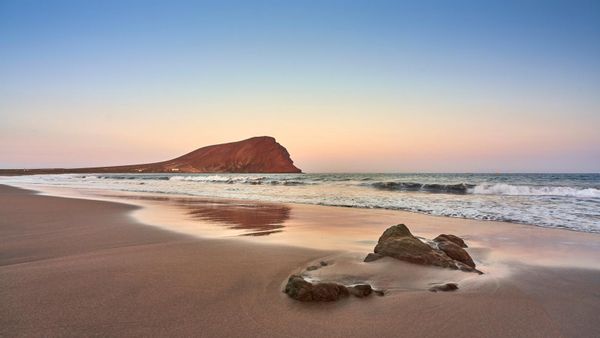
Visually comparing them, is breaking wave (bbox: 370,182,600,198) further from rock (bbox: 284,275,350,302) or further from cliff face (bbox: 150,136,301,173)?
cliff face (bbox: 150,136,301,173)

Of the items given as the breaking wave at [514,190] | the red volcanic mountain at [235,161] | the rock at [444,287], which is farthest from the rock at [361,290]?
the red volcanic mountain at [235,161]

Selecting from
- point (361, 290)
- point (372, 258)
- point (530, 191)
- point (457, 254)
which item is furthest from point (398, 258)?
point (530, 191)

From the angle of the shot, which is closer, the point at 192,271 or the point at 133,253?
the point at 192,271

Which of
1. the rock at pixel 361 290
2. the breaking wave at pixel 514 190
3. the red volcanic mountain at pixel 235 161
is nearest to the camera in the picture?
the rock at pixel 361 290

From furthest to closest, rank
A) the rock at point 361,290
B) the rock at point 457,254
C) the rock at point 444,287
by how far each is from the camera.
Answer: the rock at point 457,254
the rock at point 444,287
the rock at point 361,290

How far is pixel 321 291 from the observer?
3369mm

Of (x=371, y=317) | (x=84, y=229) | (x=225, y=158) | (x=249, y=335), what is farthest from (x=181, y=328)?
(x=225, y=158)

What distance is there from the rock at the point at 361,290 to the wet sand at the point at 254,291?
0.11 m

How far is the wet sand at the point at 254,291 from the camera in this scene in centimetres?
281

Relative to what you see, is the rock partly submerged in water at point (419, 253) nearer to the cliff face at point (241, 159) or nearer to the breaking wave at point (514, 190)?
the breaking wave at point (514, 190)

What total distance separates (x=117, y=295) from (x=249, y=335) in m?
1.51

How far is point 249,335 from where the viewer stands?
2668 millimetres

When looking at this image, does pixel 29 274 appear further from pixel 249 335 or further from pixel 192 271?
pixel 249 335

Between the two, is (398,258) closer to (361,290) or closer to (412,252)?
(412,252)
